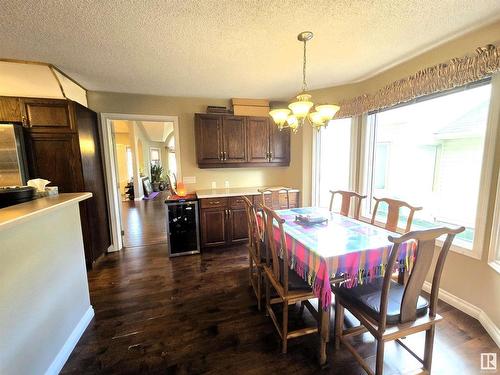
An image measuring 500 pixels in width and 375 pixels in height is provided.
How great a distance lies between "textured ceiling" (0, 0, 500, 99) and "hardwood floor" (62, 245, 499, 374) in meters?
2.48

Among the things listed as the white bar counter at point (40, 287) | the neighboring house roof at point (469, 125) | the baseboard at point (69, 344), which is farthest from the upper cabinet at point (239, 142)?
the baseboard at point (69, 344)

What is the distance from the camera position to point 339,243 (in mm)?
1578

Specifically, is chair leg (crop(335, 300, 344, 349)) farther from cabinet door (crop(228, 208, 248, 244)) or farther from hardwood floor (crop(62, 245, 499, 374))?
cabinet door (crop(228, 208, 248, 244))

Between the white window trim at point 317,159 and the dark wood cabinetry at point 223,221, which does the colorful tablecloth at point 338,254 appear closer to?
the white window trim at point 317,159

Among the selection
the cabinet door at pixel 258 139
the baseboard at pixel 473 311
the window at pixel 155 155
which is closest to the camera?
the baseboard at pixel 473 311

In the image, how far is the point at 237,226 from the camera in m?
3.52

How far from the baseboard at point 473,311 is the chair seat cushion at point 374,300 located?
0.93 metres

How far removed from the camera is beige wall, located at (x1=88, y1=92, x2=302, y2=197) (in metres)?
3.26

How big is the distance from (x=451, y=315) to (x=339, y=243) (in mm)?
1424

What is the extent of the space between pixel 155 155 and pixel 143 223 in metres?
6.44

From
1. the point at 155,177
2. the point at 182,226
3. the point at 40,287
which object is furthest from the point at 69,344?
the point at 155,177

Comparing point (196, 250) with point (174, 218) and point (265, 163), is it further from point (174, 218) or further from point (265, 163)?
point (265, 163)

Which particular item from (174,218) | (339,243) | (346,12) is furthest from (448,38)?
(174,218)

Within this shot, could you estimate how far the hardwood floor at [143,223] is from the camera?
3.92 metres
